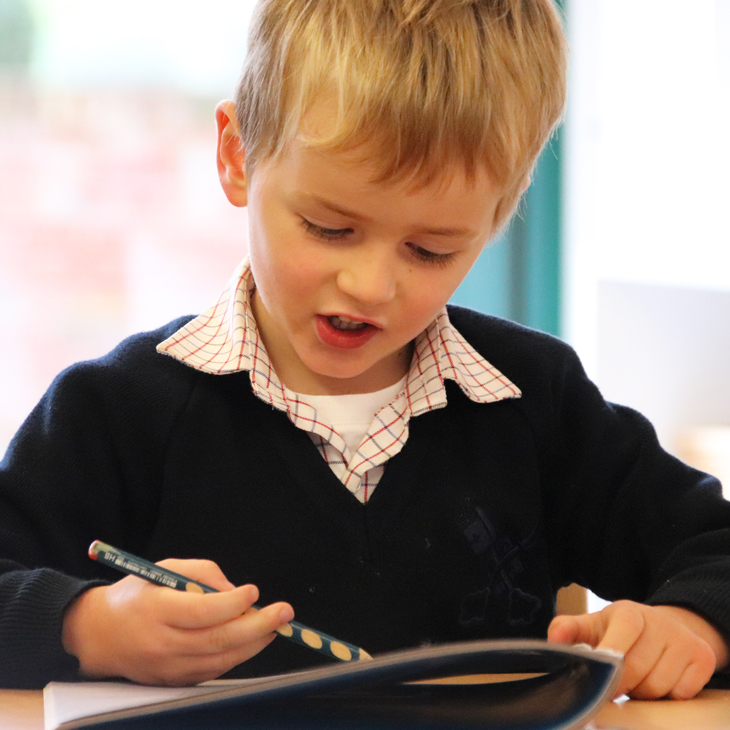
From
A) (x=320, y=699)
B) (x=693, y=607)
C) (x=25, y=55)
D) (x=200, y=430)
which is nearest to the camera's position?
(x=320, y=699)

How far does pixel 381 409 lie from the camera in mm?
797

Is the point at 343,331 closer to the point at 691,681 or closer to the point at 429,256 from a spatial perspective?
the point at 429,256

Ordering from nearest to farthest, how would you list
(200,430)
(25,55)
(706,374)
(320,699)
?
(320,699), (200,430), (25,55), (706,374)

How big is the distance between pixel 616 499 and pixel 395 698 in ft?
1.24

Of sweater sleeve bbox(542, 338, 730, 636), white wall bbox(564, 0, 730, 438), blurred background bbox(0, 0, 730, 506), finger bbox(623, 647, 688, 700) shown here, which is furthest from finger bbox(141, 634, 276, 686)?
white wall bbox(564, 0, 730, 438)

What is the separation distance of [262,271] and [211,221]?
0.94m

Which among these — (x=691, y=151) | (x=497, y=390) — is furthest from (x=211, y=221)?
(x=497, y=390)

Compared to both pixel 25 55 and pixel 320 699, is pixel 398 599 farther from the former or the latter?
pixel 25 55

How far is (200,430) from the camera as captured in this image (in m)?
0.76

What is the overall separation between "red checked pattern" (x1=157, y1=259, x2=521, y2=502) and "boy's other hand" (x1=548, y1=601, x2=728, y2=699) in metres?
0.22

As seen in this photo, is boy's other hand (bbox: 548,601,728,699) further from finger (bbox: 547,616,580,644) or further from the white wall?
the white wall

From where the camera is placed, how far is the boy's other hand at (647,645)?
0.59 metres

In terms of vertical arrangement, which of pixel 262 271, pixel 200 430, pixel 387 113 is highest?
pixel 387 113

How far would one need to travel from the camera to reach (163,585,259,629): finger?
20.0 inches
